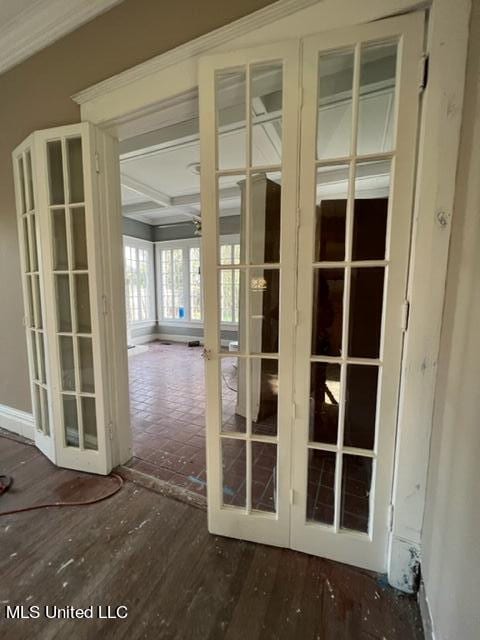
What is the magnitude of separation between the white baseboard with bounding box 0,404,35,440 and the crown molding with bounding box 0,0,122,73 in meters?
2.86

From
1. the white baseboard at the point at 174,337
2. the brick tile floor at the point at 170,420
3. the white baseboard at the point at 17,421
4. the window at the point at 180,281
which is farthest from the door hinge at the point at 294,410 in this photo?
the white baseboard at the point at 174,337

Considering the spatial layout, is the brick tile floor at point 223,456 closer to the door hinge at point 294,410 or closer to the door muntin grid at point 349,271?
the door muntin grid at point 349,271

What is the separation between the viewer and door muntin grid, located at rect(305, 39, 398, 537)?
4.06 feet

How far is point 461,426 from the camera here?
0.96 m

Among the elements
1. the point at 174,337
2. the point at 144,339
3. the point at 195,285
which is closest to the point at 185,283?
the point at 195,285

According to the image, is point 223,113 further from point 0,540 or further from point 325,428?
point 0,540

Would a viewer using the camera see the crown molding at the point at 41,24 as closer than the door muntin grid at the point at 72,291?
Yes

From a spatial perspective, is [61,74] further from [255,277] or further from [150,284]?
[150,284]

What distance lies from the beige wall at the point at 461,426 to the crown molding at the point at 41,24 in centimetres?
205

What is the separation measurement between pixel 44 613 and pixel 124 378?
4.06 ft

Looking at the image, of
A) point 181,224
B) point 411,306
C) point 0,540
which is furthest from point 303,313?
point 181,224

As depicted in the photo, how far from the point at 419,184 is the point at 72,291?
2087 millimetres

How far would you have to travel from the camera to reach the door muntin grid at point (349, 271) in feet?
4.06

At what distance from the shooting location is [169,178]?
167 inches
